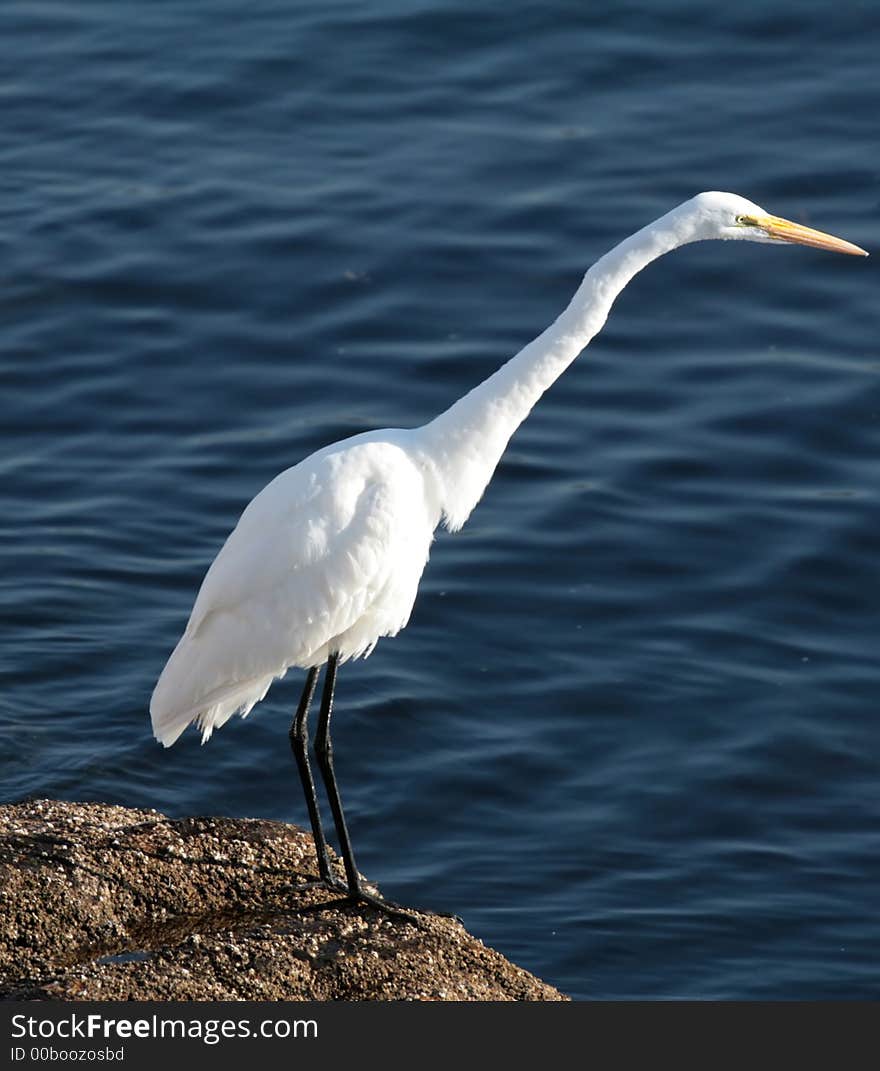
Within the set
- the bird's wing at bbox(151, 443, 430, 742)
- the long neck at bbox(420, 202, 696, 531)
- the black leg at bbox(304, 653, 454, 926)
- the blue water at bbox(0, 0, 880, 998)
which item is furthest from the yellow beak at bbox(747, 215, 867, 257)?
the blue water at bbox(0, 0, 880, 998)

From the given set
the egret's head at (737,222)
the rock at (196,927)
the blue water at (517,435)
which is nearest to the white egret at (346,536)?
the egret's head at (737,222)

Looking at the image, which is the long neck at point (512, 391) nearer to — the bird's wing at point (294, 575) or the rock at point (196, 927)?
the bird's wing at point (294, 575)

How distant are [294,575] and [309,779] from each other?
0.89 m

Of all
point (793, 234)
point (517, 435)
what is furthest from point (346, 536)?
point (517, 435)

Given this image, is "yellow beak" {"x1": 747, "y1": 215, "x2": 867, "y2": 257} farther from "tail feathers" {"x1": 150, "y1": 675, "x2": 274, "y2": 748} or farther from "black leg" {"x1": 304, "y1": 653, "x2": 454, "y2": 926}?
"tail feathers" {"x1": 150, "y1": 675, "x2": 274, "y2": 748}

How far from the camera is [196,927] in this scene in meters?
6.77

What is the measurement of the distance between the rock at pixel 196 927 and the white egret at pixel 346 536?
1.14ft

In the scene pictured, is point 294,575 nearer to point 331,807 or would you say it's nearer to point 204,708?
point 204,708

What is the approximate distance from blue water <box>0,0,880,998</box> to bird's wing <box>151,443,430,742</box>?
242cm

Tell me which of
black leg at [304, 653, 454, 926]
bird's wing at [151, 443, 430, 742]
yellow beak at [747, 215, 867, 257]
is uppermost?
yellow beak at [747, 215, 867, 257]

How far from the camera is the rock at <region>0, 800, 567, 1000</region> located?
19.9ft

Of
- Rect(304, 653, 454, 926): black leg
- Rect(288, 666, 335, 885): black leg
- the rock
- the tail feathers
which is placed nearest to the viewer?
the rock

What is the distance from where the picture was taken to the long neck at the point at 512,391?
287 inches

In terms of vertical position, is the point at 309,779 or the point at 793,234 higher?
the point at 793,234
